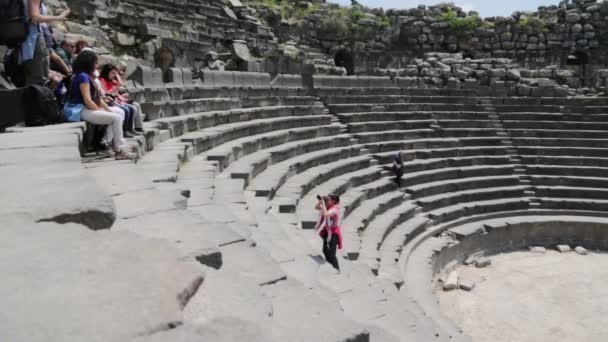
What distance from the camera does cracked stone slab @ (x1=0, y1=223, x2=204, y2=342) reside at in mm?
1704

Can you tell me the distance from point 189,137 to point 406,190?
571 cm

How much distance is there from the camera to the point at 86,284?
78.5 inches

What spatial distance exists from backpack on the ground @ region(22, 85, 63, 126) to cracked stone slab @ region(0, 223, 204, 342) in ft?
9.96

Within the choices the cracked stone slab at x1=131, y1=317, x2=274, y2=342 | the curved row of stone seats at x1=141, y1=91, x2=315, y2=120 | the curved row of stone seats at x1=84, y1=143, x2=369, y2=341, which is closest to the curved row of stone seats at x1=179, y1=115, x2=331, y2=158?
the curved row of stone seats at x1=141, y1=91, x2=315, y2=120

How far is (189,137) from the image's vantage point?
323 inches

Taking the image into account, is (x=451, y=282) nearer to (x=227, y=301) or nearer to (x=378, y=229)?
(x=378, y=229)

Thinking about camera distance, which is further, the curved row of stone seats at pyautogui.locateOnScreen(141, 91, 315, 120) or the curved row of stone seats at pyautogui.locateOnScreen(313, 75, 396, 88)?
the curved row of stone seats at pyautogui.locateOnScreen(313, 75, 396, 88)

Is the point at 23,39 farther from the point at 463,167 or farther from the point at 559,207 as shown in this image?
the point at 559,207

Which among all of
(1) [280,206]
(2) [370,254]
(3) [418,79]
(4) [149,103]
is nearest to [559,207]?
(3) [418,79]

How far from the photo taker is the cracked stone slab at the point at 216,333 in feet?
5.78

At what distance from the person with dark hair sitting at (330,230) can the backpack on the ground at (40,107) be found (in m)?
3.08

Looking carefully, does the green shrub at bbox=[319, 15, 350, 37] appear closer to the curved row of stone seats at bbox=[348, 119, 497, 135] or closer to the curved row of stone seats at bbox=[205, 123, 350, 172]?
the curved row of stone seats at bbox=[348, 119, 497, 135]

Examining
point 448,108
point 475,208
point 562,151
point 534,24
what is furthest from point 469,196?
point 534,24

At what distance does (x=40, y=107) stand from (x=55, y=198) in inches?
112
